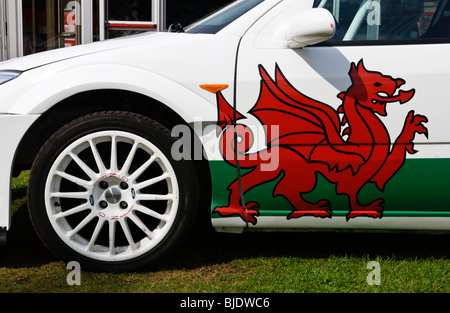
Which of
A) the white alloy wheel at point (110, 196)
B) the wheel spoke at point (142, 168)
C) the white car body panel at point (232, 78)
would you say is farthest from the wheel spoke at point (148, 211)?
the white car body panel at point (232, 78)

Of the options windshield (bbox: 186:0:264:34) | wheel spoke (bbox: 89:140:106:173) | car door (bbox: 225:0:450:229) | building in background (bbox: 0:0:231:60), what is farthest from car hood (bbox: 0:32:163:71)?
building in background (bbox: 0:0:231:60)

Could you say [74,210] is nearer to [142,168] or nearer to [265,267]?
[142,168]

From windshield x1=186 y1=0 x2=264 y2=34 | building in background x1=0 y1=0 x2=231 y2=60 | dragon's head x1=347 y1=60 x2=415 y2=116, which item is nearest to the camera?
dragon's head x1=347 y1=60 x2=415 y2=116

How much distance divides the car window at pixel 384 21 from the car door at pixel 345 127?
0.26ft

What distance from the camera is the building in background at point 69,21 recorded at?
25.1 feet

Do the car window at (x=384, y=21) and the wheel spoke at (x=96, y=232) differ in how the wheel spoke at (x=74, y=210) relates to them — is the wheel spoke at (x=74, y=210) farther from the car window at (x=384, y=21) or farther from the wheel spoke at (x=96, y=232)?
the car window at (x=384, y=21)

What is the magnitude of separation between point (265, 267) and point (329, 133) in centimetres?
78

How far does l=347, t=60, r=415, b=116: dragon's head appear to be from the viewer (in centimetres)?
273

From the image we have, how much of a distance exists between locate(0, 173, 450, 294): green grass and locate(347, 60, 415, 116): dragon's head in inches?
32.6

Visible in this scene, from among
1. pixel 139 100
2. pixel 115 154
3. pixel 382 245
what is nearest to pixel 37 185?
pixel 115 154

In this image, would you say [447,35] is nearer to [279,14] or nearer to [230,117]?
[279,14]

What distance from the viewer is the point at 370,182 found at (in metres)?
A: 2.79

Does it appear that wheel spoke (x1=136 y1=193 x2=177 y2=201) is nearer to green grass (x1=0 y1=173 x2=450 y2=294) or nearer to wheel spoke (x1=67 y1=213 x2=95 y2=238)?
wheel spoke (x1=67 y1=213 x2=95 y2=238)
